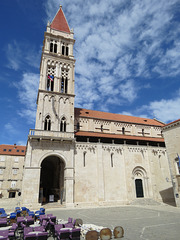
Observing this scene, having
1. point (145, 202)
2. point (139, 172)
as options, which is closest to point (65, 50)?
point (139, 172)

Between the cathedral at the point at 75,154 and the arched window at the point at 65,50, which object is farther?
the arched window at the point at 65,50

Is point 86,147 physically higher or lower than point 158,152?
higher

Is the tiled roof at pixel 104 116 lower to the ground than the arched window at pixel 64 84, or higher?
lower

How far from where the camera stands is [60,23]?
3381 centimetres

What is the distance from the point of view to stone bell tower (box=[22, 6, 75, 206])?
835 inches

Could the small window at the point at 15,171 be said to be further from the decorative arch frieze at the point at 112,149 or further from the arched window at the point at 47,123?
the decorative arch frieze at the point at 112,149

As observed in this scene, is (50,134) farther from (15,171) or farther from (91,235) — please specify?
(15,171)

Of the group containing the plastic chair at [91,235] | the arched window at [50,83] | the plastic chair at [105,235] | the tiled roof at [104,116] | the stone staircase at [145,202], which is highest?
the arched window at [50,83]

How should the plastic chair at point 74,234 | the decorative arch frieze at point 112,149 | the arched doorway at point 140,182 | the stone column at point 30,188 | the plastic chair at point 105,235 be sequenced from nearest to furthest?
1. the plastic chair at point 74,234
2. the plastic chair at point 105,235
3. the stone column at point 30,188
4. the arched doorway at point 140,182
5. the decorative arch frieze at point 112,149

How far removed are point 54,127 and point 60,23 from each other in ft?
76.0

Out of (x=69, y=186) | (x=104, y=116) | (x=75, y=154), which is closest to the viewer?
(x=69, y=186)

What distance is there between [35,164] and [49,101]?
10.1m

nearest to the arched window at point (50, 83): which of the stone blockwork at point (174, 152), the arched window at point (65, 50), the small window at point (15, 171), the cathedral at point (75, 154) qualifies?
the cathedral at point (75, 154)

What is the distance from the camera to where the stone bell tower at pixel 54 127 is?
21219mm
